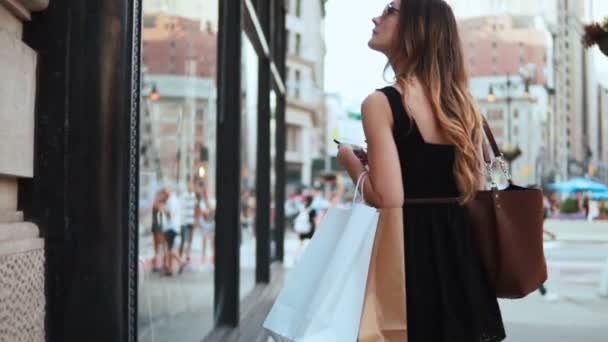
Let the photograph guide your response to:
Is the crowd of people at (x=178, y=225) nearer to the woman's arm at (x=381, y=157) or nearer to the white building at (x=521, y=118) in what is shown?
the woman's arm at (x=381, y=157)

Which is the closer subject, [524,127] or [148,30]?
[148,30]

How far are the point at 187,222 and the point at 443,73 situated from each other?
2.73 m

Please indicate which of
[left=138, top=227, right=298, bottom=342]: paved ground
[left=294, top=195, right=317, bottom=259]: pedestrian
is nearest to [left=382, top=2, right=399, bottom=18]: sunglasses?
[left=138, top=227, right=298, bottom=342]: paved ground

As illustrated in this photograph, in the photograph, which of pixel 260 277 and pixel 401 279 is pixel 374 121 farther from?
pixel 260 277

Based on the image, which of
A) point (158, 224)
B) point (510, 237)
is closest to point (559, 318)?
point (158, 224)

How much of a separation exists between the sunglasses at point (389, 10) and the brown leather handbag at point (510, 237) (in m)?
0.62

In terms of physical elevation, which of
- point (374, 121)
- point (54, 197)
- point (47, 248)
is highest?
point (374, 121)

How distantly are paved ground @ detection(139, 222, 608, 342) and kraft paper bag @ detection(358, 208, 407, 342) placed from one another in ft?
5.72

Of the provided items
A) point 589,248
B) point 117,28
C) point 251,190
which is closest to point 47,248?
point 117,28

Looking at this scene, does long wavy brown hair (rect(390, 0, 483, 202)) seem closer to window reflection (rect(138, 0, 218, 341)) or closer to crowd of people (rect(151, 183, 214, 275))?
window reflection (rect(138, 0, 218, 341))

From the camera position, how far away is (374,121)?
217cm

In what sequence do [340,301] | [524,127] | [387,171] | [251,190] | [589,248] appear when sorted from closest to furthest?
[340,301], [387,171], [251,190], [589,248], [524,127]

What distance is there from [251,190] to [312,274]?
6.73 meters

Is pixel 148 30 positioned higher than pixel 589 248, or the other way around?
pixel 148 30
